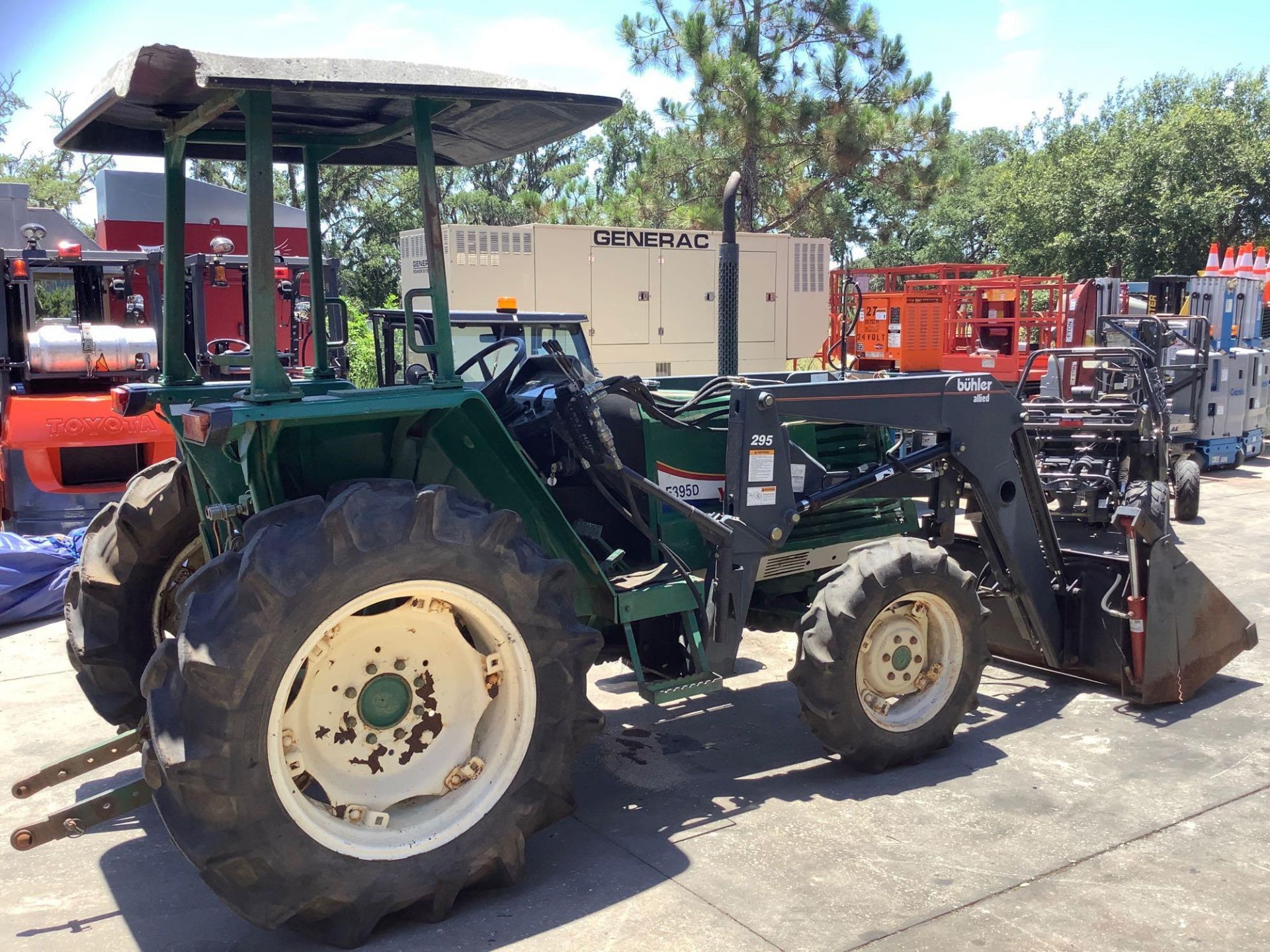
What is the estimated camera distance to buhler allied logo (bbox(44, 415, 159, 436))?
317 inches

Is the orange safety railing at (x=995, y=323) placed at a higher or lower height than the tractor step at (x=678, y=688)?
higher

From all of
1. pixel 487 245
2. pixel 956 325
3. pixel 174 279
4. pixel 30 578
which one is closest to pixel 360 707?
pixel 174 279

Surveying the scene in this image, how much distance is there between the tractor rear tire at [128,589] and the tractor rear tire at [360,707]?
4.23 feet

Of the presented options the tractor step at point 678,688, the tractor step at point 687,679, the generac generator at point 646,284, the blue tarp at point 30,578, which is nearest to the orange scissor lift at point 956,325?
the generac generator at point 646,284

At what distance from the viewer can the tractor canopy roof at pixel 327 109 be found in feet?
10.0

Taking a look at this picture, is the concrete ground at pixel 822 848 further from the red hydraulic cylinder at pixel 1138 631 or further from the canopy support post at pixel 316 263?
the canopy support post at pixel 316 263

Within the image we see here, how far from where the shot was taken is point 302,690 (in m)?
3.28

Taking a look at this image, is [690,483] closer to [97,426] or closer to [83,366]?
[97,426]

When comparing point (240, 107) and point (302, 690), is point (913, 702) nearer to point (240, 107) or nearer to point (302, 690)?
point (302, 690)

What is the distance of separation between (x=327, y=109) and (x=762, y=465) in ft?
7.00

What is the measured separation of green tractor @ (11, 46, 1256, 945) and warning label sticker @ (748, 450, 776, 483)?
1cm

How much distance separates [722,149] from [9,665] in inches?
637

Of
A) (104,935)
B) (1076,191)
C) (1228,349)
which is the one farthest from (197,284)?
(1076,191)

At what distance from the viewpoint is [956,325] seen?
17828 mm
